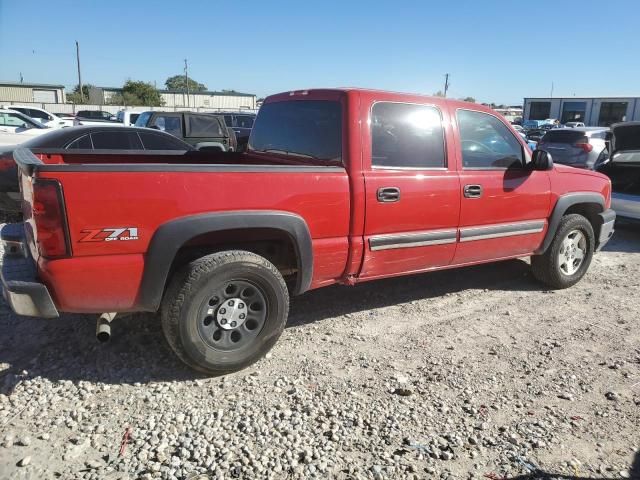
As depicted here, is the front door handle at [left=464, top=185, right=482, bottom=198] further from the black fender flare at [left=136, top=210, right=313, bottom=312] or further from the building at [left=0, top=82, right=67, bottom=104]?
the building at [left=0, top=82, right=67, bottom=104]

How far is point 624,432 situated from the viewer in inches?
114

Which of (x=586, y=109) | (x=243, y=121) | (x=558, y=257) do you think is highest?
(x=586, y=109)

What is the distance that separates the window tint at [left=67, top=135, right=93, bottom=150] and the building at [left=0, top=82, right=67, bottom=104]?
2269 inches

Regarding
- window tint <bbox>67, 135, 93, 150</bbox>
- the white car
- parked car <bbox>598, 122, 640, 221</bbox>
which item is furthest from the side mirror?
the white car

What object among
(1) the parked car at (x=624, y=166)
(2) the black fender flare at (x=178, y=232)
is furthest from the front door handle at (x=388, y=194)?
(1) the parked car at (x=624, y=166)

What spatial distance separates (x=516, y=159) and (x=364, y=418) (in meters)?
2.94

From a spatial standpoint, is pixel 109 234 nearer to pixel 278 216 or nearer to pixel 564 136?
pixel 278 216

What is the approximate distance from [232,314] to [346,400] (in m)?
0.93

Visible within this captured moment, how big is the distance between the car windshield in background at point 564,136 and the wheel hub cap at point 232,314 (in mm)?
14115

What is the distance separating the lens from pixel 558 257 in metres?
5.19

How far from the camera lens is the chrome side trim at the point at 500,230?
172 inches

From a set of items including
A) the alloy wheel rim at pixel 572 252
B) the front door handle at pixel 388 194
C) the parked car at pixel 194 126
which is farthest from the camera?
the parked car at pixel 194 126

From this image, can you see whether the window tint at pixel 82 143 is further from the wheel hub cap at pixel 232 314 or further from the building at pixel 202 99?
the building at pixel 202 99

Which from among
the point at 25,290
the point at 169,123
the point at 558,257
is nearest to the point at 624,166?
the point at 558,257
